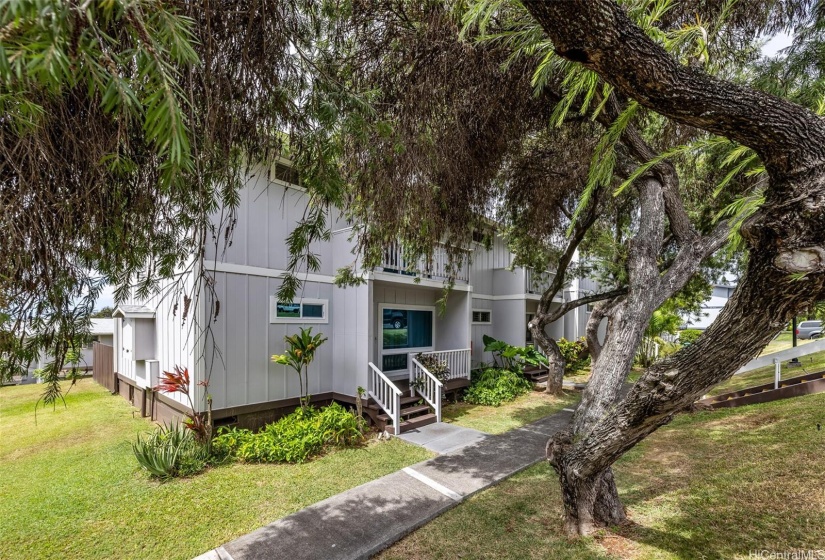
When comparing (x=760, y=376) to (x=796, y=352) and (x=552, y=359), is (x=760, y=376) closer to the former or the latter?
(x=796, y=352)

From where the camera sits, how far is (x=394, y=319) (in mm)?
9734

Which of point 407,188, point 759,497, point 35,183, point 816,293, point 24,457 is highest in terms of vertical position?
point 407,188

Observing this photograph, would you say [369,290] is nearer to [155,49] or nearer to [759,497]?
[759,497]

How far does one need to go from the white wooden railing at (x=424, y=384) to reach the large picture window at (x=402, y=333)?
1064 mm

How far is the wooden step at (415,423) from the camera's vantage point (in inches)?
286

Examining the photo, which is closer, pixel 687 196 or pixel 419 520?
pixel 419 520

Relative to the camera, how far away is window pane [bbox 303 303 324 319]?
7609 mm

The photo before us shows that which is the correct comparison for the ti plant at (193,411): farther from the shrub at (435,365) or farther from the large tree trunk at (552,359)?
the large tree trunk at (552,359)

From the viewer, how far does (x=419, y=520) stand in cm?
415

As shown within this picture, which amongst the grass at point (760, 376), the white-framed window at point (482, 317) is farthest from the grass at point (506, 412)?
the grass at point (760, 376)

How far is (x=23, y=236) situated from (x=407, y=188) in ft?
9.03

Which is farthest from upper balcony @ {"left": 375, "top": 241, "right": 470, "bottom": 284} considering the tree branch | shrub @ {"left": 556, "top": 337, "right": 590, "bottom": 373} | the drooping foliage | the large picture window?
shrub @ {"left": 556, "top": 337, "right": 590, "bottom": 373}

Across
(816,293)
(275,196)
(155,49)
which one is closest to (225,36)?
(155,49)

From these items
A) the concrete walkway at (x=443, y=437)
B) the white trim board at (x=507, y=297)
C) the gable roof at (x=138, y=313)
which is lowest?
the concrete walkway at (x=443, y=437)
